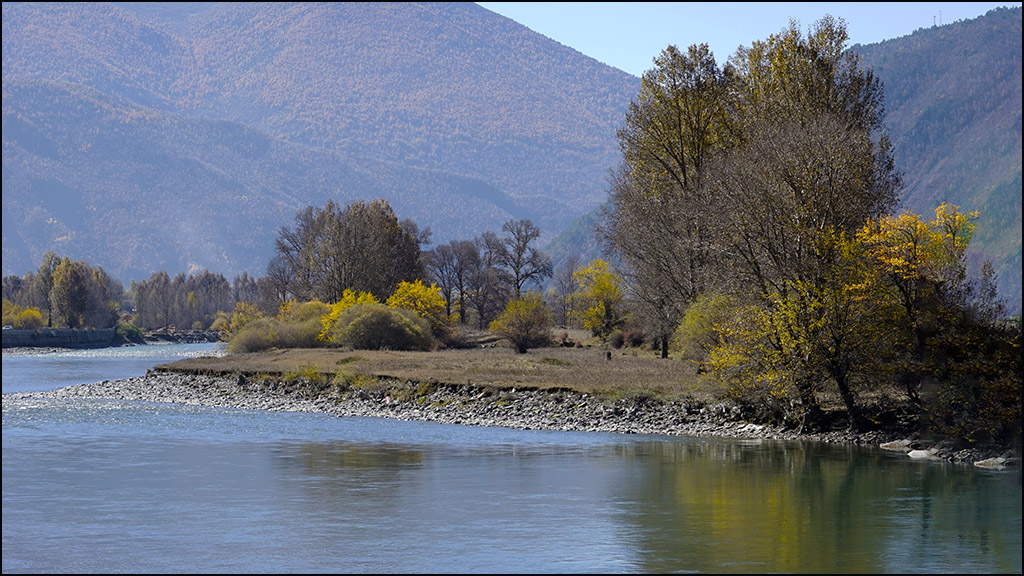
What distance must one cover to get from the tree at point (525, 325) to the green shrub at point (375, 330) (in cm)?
752

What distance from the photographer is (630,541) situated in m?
22.5

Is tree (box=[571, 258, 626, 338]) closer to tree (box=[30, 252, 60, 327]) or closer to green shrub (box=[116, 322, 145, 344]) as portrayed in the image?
green shrub (box=[116, 322, 145, 344])

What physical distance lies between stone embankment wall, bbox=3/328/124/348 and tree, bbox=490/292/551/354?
9139 centimetres

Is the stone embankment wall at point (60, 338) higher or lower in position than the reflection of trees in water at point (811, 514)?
higher

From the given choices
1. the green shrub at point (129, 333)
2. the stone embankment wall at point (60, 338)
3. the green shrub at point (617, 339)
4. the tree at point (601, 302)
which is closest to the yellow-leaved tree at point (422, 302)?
the tree at point (601, 302)

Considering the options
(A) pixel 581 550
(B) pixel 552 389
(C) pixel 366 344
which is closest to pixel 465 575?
(A) pixel 581 550

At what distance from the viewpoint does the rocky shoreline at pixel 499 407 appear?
120 ft

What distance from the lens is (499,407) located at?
154ft

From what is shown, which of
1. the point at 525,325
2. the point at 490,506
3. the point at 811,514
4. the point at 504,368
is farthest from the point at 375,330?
the point at 811,514

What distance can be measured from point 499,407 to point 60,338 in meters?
130

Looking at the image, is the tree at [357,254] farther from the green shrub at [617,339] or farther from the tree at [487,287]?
the green shrub at [617,339]

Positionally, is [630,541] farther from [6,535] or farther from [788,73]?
[788,73]

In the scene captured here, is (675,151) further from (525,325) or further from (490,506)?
(525,325)

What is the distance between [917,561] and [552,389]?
27625 millimetres
